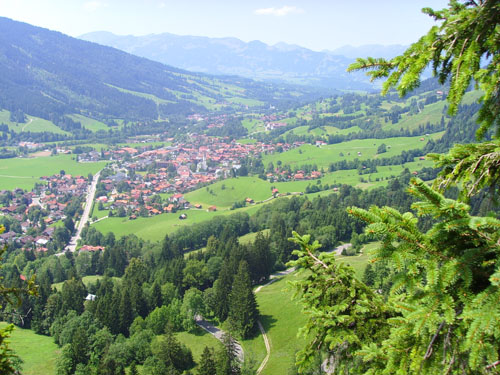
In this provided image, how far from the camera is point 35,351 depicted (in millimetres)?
49125

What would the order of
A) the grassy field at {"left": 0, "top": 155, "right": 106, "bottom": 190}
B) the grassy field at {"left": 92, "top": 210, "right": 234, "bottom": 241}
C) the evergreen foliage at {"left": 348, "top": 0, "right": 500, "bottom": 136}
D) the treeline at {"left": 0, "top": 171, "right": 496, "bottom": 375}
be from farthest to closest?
the grassy field at {"left": 0, "top": 155, "right": 106, "bottom": 190} → the grassy field at {"left": 92, "top": 210, "right": 234, "bottom": 241} → the treeline at {"left": 0, "top": 171, "right": 496, "bottom": 375} → the evergreen foliage at {"left": 348, "top": 0, "right": 500, "bottom": 136}

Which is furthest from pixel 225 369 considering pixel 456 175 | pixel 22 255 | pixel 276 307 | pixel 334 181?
pixel 334 181

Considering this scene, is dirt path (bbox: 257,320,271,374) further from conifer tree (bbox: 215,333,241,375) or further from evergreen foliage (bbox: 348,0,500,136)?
evergreen foliage (bbox: 348,0,500,136)

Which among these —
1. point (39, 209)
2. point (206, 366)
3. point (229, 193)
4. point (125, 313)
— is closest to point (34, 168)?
point (39, 209)

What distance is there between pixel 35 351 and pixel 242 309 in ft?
94.9

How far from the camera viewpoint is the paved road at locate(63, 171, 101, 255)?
10295cm

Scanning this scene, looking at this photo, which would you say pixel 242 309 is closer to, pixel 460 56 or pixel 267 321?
pixel 267 321

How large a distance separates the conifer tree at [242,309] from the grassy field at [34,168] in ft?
410

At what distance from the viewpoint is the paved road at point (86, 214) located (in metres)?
103

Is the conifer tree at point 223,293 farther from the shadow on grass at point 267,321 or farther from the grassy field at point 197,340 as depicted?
the shadow on grass at point 267,321

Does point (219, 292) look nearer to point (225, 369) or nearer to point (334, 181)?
point (225, 369)

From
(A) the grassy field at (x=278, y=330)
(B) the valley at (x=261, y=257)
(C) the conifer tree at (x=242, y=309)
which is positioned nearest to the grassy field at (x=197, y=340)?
(B) the valley at (x=261, y=257)

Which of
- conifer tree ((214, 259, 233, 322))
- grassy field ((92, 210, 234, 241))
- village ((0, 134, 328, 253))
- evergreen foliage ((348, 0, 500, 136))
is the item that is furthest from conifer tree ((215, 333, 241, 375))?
village ((0, 134, 328, 253))

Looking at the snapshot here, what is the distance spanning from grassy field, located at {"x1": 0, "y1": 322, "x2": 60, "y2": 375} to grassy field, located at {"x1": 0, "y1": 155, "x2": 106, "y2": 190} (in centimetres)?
10854
